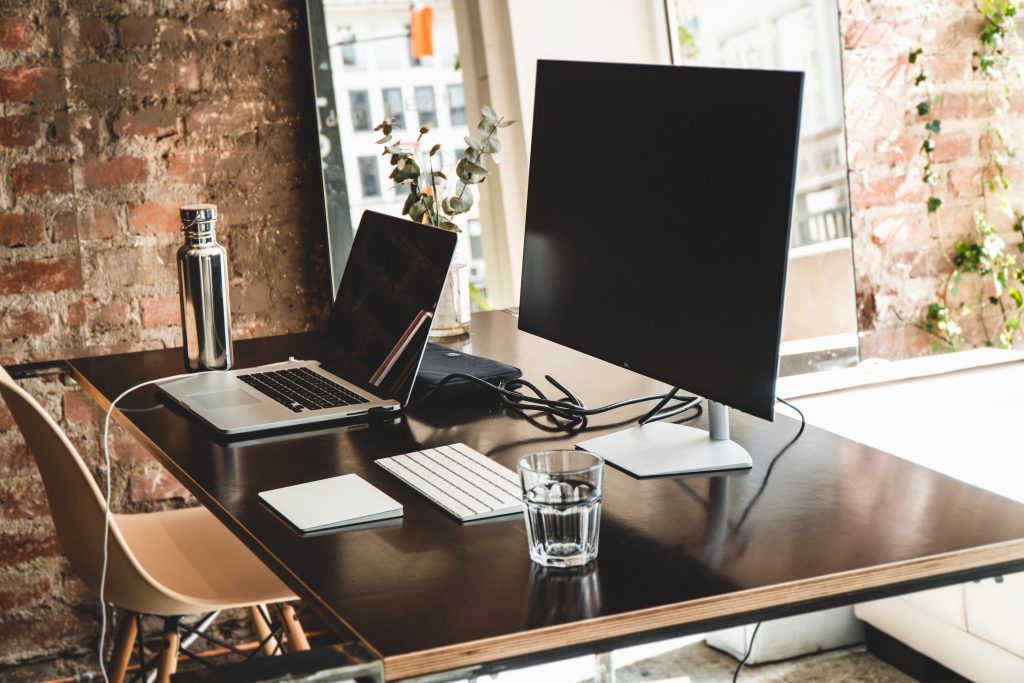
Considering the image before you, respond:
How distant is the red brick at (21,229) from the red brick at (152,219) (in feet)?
0.63

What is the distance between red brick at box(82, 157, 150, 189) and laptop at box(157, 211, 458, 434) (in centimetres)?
81

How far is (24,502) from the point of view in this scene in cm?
262

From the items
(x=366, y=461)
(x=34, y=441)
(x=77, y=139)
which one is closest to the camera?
(x=366, y=461)

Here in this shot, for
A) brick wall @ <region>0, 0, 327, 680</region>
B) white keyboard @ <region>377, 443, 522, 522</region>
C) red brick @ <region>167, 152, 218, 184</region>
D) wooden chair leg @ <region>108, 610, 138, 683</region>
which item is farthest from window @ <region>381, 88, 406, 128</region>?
white keyboard @ <region>377, 443, 522, 522</region>

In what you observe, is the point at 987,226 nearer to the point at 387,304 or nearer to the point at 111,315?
the point at 387,304

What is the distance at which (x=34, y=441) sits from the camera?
1.72 meters

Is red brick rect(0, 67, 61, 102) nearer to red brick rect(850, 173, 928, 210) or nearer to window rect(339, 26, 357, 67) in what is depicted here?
window rect(339, 26, 357, 67)

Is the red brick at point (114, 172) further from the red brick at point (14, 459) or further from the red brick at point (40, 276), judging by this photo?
the red brick at point (14, 459)

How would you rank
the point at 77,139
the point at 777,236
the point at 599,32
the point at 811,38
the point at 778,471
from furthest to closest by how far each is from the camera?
the point at 811,38
the point at 599,32
the point at 77,139
the point at 778,471
the point at 777,236

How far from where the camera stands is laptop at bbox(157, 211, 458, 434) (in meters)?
1.67

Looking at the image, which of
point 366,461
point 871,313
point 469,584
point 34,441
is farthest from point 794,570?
point 871,313

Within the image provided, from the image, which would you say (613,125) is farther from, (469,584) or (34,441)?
(34,441)

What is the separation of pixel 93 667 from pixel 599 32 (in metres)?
1.91

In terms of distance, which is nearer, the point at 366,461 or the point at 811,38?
the point at 366,461
